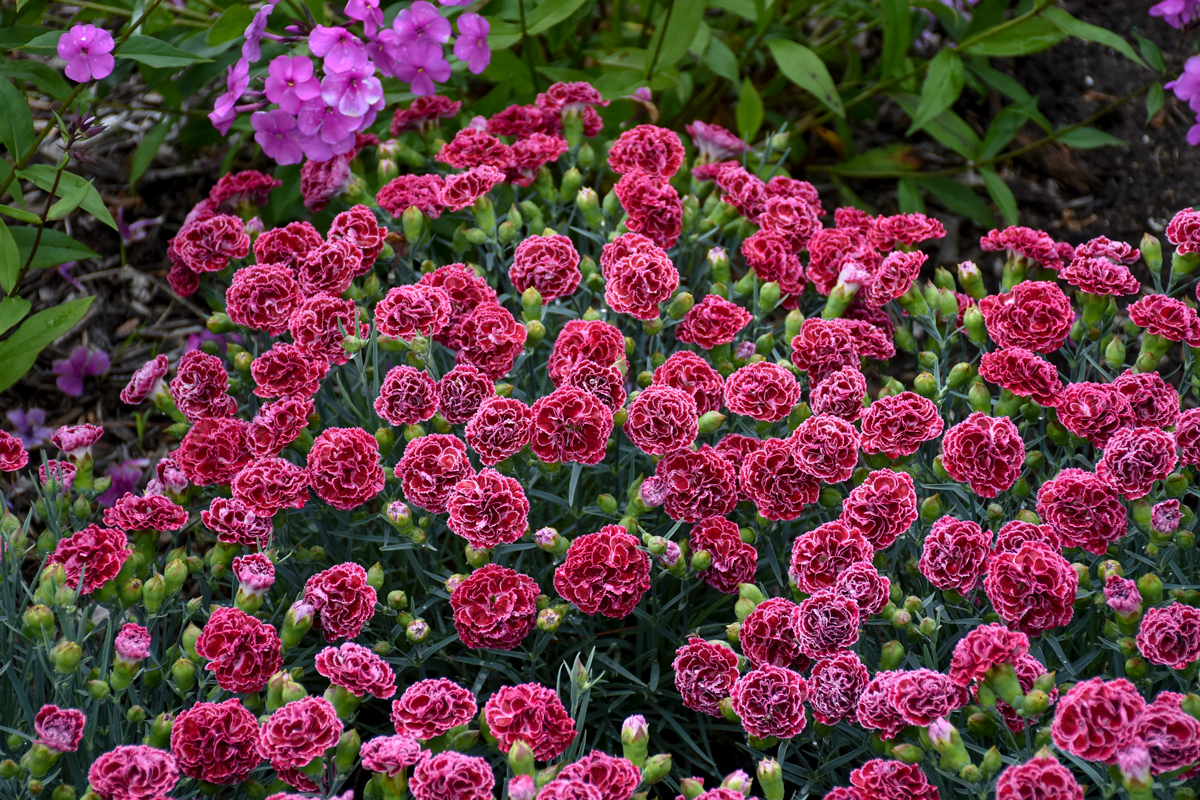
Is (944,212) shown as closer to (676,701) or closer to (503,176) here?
(503,176)

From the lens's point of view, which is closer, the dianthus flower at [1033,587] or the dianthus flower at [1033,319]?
the dianthus flower at [1033,587]

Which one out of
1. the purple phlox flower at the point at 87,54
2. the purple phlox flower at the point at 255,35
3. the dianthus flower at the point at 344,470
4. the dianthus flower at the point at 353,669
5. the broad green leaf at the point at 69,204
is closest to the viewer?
the dianthus flower at the point at 353,669

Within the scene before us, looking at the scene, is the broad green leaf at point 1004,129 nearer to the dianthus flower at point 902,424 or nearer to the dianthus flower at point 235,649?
the dianthus flower at point 902,424

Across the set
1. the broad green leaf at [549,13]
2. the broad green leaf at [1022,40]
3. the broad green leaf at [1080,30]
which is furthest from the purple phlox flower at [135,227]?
the broad green leaf at [1080,30]

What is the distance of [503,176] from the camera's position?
7.16 feet

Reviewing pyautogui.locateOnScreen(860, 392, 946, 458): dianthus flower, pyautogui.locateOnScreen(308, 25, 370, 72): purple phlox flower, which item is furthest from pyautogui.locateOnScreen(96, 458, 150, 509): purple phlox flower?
pyautogui.locateOnScreen(860, 392, 946, 458): dianthus flower

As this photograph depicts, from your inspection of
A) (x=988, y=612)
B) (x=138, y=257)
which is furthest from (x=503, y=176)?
(x=138, y=257)

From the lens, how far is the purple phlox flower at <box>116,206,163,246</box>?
2980mm

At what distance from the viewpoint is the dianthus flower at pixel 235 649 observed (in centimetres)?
155

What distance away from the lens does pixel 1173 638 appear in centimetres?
149

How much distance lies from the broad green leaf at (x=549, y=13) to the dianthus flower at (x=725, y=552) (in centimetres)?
143

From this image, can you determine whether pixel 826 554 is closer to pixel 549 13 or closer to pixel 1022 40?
pixel 549 13

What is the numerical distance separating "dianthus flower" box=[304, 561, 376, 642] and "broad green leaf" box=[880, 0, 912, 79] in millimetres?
2056

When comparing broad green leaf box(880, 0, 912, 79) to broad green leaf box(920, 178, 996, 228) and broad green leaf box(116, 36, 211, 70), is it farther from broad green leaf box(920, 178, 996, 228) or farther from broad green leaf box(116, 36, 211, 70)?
broad green leaf box(116, 36, 211, 70)
